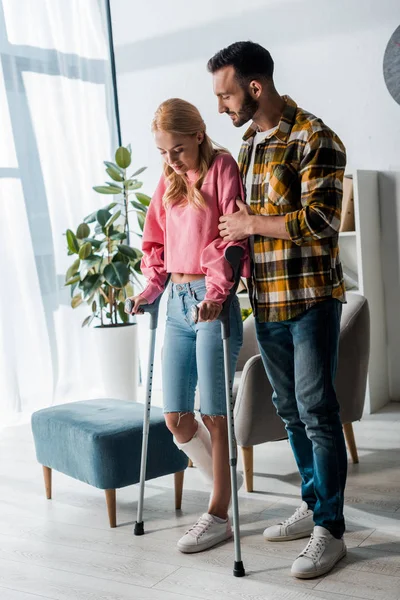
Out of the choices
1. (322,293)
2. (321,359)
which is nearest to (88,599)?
(321,359)

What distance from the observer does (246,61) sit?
7.39 ft

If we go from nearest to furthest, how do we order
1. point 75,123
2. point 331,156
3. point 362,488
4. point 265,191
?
point 331,156 < point 265,191 < point 362,488 < point 75,123

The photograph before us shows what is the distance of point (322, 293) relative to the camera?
2.23m

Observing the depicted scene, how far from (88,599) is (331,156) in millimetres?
1437

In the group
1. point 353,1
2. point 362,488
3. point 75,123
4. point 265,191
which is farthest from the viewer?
point 75,123

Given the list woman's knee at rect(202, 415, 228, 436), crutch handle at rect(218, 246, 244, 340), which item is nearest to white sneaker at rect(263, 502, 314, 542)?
woman's knee at rect(202, 415, 228, 436)

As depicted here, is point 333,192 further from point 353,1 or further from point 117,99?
point 117,99

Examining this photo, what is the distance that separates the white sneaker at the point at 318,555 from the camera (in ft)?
7.42

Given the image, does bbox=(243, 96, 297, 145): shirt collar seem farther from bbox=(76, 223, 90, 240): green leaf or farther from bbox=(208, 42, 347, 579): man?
bbox=(76, 223, 90, 240): green leaf

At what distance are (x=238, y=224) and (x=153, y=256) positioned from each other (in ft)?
1.54

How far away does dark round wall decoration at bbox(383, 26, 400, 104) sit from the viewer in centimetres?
426

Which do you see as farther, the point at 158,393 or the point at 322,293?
the point at 158,393

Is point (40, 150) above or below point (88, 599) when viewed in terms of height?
above

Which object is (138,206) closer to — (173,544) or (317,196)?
(173,544)
